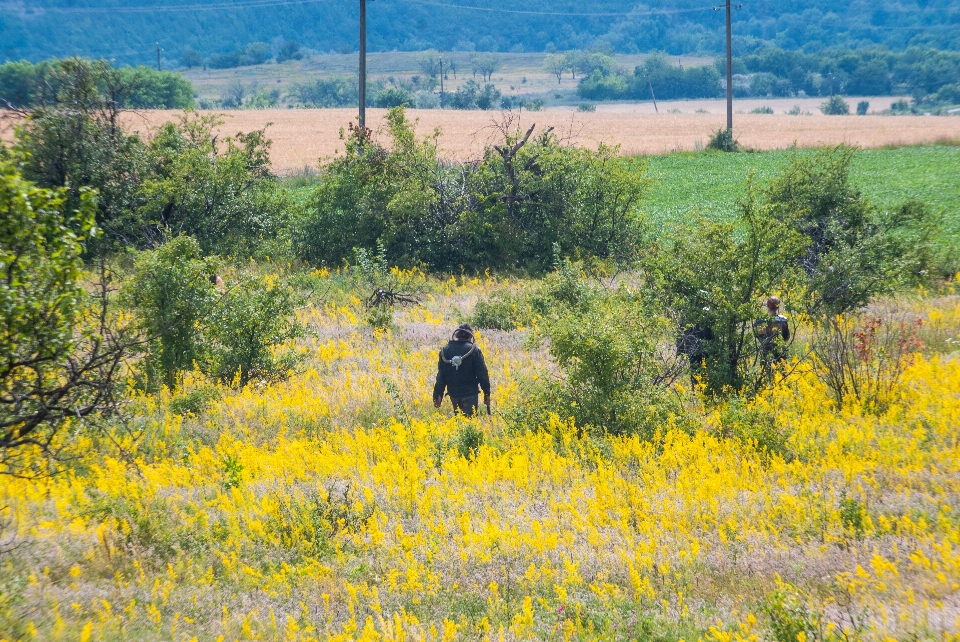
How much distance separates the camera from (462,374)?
1042 cm

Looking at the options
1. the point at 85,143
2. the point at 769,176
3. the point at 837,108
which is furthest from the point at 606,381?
the point at 837,108

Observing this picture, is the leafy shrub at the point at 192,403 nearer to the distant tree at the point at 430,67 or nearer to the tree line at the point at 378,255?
the tree line at the point at 378,255

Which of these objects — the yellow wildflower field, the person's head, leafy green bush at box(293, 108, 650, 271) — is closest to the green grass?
leafy green bush at box(293, 108, 650, 271)

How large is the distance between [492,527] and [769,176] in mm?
31456

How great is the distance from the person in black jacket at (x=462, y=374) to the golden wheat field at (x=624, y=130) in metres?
30.2

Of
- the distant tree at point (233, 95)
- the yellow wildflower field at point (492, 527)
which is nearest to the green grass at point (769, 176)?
the yellow wildflower field at point (492, 527)

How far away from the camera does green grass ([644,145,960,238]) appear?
28.2 meters

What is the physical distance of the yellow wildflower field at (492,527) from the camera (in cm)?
567

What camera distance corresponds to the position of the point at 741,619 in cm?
566

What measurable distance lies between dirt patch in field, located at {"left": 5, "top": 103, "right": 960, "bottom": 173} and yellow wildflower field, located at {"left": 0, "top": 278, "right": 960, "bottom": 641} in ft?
103

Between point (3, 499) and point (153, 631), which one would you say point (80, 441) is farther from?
point (153, 631)

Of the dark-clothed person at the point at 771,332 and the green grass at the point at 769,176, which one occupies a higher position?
the green grass at the point at 769,176

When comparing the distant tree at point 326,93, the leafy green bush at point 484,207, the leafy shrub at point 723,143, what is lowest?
the leafy green bush at point 484,207

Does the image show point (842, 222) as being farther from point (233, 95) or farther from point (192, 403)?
point (233, 95)
